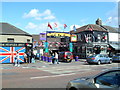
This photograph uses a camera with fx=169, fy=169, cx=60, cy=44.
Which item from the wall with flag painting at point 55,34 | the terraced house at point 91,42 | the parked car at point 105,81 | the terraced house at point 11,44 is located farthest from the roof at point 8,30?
the parked car at point 105,81

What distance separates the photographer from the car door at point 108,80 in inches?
167

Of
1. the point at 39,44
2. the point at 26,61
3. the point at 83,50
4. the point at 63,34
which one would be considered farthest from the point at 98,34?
the point at 26,61

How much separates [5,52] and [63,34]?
1325cm

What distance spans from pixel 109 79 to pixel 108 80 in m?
0.04

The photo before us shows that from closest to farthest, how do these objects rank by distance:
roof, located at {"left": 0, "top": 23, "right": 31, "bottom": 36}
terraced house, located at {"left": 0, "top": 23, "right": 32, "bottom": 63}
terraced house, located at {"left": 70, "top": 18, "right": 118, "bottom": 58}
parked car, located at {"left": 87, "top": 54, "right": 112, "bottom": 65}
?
1. parked car, located at {"left": 87, "top": 54, "right": 112, "bottom": 65}
2. terraced house, located at {"left": 0, "top": 23, "right": 32, "bottom": 63}
3. roof, located at {"left": 0, "top": 23, "right": 31, "bottom": 36}
4. terraced house, located at {"left": 70, "top": 18, "right": 118, "bottom": 58}

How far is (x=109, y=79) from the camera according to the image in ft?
14.6

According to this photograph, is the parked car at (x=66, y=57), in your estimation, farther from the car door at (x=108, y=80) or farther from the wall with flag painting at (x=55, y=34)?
the car door at (x=108, y=80)

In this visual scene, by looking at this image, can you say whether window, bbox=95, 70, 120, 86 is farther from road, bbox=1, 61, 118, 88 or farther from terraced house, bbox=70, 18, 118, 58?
terraced house, bbox=70, 18, 118, 58

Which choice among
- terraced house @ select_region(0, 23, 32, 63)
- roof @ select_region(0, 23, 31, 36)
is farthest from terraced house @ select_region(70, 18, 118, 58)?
roof @ select_region(0, 23, 31, 36)

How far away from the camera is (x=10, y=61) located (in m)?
24.0

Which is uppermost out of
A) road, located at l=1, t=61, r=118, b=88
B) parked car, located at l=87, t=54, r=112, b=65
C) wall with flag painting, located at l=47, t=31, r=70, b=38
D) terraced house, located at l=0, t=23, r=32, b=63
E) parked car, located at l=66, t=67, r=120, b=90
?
wall with flag painting, located at l=47, t=31, r=70, b=38

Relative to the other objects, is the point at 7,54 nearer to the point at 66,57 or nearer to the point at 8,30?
the point at 8,30

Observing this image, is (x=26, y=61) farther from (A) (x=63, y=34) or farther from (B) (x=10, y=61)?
(A) (x=63, y=34)

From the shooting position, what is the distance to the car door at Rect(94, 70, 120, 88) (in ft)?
13.9
